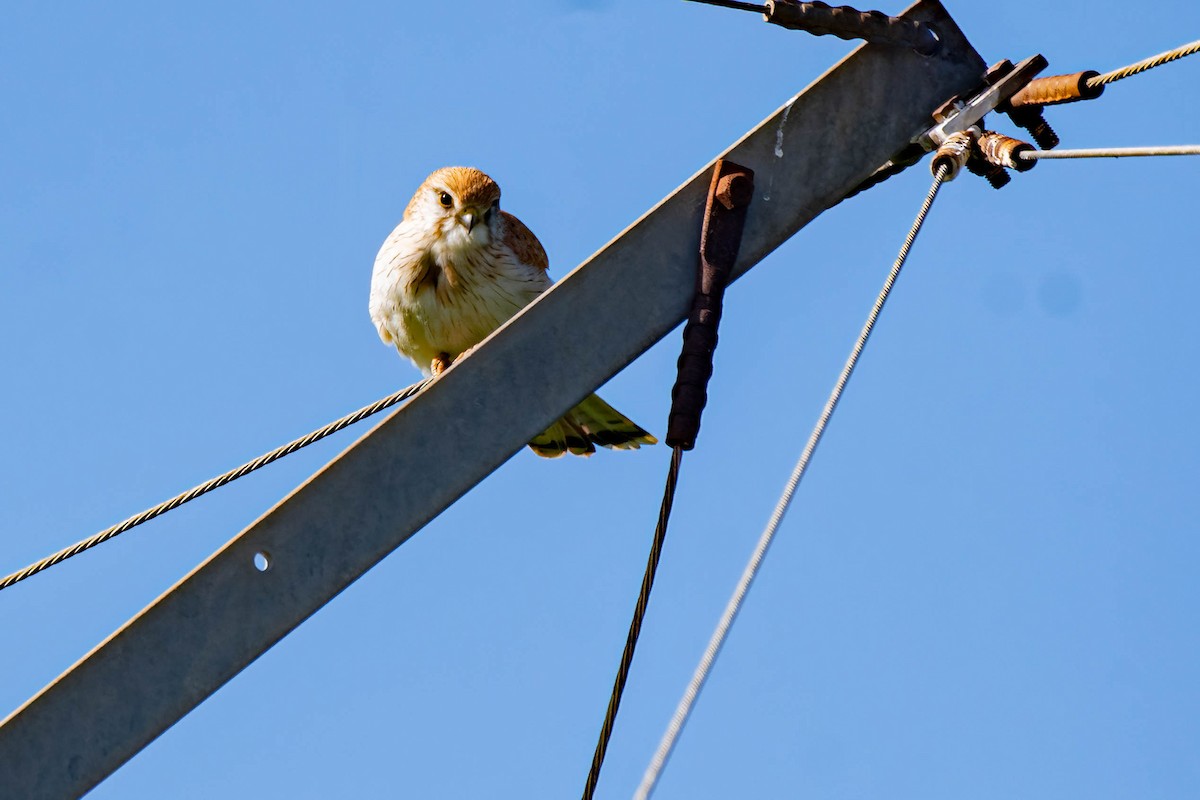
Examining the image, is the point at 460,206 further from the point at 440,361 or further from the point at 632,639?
the point at 632,639

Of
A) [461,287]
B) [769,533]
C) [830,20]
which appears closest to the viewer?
[769,533]

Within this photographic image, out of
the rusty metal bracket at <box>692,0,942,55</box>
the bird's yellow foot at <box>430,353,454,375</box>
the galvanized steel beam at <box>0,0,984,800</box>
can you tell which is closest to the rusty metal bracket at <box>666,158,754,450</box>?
the galvanized steel beam at <box>0,0,984,800</box>

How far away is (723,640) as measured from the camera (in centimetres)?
293

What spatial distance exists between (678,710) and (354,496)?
0.92 metres

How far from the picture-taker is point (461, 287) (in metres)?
5.91

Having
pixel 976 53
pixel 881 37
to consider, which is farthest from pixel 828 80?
pixel 976 53

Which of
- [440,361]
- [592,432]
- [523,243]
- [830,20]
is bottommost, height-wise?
[830,20]

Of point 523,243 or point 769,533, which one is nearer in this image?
point 769,533

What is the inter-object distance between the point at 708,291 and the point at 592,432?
8.44 ft

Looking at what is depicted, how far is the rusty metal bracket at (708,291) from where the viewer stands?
3471mm

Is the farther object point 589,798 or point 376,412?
point 376,412

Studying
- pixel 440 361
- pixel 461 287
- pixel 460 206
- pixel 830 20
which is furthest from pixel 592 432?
pixel 830 20

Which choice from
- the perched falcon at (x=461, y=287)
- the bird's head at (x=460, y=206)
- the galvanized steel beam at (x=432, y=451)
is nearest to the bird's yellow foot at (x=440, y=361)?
the perched falcon at (x=461, y=287)

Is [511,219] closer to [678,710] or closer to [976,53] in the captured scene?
[976,53]
